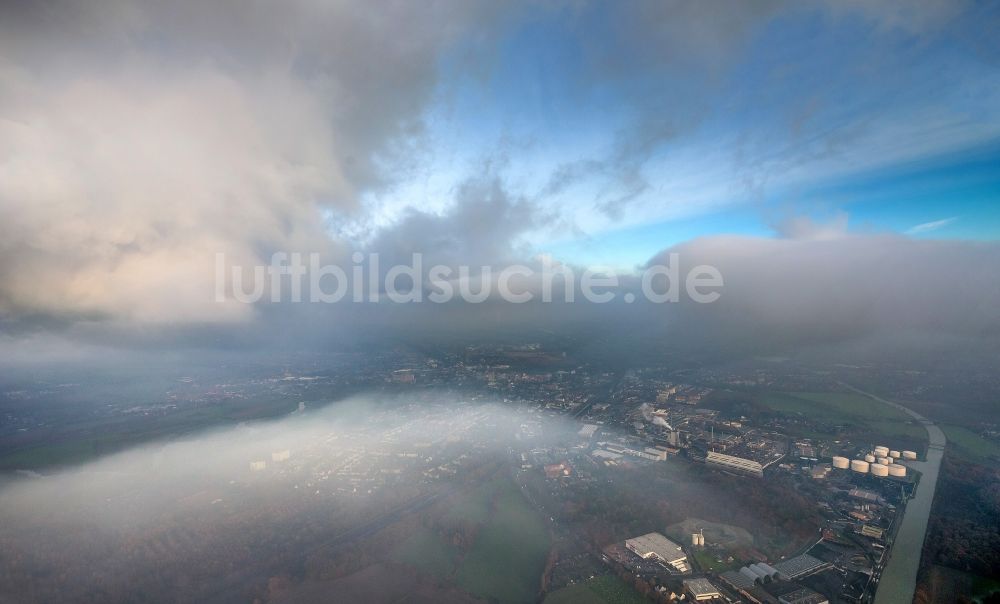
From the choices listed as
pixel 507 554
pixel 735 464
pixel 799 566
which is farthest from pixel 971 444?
pixel 507 554

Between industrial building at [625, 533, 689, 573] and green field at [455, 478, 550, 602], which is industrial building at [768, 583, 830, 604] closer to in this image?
industrial building at [625, 533, 689, 573]

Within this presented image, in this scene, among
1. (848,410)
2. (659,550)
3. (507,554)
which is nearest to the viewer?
(659,550)

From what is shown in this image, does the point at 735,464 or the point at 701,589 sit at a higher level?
the point at 701,589

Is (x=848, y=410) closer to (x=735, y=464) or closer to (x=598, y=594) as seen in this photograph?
(x=735, y=464)

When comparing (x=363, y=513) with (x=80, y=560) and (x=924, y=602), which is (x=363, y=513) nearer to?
(x=80, y=560)

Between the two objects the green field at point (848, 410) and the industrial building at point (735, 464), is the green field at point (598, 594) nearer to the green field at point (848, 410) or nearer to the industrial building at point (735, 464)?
the industrial building at point (735, 464)

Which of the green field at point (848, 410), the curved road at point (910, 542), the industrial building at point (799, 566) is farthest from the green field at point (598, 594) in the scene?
the green field at point (848, 410)

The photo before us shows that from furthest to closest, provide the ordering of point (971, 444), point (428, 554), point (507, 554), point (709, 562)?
point (971, 444) < point (428, 554) < point (507, 554) < point (709, 562)
